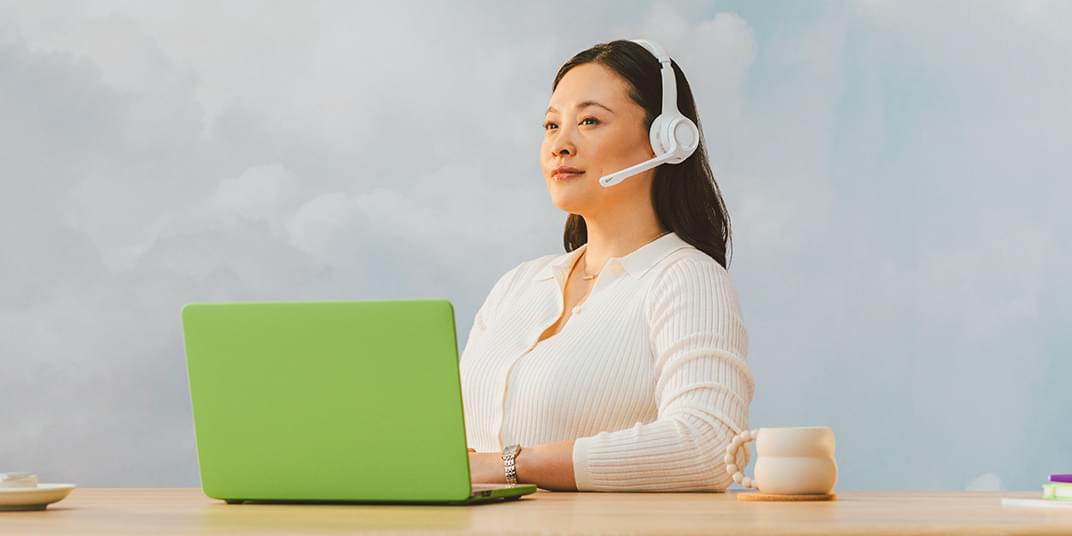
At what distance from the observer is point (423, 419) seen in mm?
1321

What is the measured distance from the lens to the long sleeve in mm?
1895

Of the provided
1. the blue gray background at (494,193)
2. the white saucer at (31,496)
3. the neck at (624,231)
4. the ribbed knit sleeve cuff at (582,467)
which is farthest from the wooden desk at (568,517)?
the blue gray background at (494,193)

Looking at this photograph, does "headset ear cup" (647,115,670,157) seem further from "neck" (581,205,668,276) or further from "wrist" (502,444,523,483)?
"wrist" (502,444,523,483)

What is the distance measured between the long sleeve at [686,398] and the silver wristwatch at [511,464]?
87 millimetres

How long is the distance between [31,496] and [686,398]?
964 mm

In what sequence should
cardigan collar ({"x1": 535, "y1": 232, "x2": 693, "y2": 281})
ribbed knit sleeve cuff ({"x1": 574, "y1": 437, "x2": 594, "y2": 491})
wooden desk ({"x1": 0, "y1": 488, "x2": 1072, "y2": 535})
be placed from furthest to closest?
cardigan collar ({"x1": 535, "y1": 232, "x2": 693, "y2": 281})
ribbed knit sleeve cuff ({"x1": 574, "y1": 437, "x2": 594, "y2": 491})
wooden desk ({"x1": 0, "y1": 488, "x2": 1072, "y2": 535})

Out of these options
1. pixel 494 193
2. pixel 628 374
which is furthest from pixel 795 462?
pixel 494 193

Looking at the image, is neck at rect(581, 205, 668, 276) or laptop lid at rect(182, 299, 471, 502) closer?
laptop lid at rect(182, 299, 471, 502)

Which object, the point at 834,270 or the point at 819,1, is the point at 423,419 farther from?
the point at 819,1

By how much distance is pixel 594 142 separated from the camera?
7.65 ft

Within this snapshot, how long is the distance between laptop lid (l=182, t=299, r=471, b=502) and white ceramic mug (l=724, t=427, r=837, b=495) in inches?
15.2

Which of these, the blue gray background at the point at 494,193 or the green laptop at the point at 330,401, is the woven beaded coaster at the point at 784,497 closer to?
the green laptop at the point at 330,401

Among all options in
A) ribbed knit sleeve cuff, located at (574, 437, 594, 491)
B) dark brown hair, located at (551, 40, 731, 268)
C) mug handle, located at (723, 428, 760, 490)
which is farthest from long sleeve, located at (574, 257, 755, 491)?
mug handle, located at (723, 428, 760, 490)

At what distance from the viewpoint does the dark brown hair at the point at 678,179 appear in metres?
2.38
